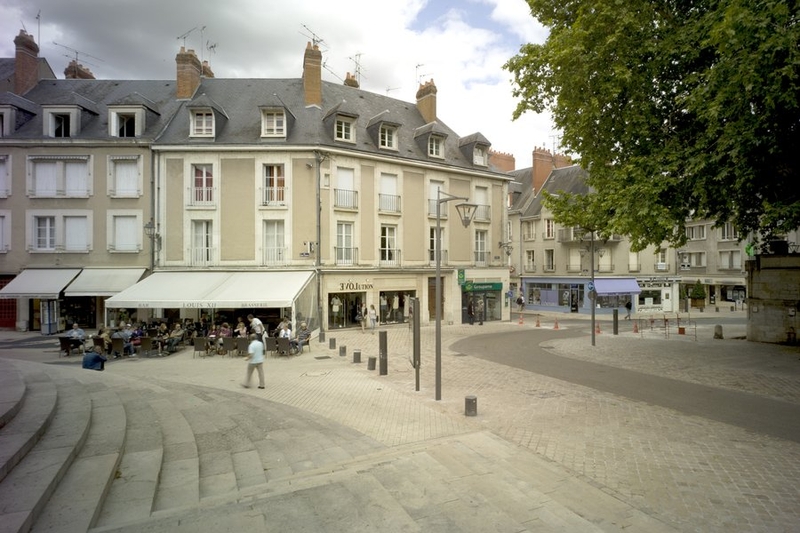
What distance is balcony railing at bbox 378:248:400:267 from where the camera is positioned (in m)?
21.8

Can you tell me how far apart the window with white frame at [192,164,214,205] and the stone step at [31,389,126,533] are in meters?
14.6

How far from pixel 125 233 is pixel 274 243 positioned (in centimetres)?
711

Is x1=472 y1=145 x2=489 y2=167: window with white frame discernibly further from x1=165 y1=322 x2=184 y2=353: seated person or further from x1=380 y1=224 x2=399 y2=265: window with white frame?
x1=165 y1=322 x2=184 y2=353: seated person

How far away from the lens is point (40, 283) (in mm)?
18453

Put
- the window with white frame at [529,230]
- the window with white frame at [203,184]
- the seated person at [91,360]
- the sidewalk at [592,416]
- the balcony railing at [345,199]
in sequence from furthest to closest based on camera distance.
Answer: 1. the window with white frame at [529,230]
2. the balcony railing at [345,199]
3. the window with white frame at [203,184]
4. the seated person at [91,360]
5. the sidewalk at [592,416]

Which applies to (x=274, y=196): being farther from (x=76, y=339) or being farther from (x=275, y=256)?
(x=76, y=339)

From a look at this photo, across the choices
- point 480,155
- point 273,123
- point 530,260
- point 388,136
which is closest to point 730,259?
point 530,260

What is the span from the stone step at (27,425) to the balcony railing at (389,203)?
16.2 metres

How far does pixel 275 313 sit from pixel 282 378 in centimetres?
901

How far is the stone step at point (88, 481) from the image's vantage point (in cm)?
379

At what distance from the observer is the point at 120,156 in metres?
19.4

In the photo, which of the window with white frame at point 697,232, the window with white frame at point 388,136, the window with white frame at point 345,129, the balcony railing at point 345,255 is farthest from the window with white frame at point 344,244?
the window with white frame at point 697,232

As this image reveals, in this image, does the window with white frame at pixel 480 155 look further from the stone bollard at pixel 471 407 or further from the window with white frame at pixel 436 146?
the stone bollard at pixel 471 407

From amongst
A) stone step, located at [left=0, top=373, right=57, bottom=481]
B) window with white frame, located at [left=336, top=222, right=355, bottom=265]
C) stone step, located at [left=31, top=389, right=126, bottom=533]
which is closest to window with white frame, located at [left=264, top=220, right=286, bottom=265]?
window with white frame, located at [left=336, top=222, right=355, bottom=265]
